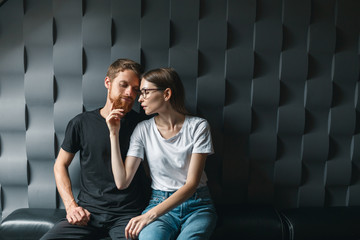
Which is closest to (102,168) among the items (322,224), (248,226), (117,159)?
(117,159)

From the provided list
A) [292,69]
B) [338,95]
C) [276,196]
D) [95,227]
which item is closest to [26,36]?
[95,227]

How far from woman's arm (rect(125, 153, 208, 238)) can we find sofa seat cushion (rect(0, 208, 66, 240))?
0.54m

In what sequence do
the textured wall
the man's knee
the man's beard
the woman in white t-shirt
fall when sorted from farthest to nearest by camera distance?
1. the textured wall
2. the man's beard
3. the woman in white t-shirt
4. the man's knee

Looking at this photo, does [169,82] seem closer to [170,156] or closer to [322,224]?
[170,156]

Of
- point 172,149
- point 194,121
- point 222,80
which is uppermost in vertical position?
point 222,80

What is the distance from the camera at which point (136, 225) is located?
1404 millimetres

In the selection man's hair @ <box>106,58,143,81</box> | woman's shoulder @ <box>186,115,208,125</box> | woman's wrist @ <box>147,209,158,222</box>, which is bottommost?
woman's wrist @ <box>147,209,158,222</box>

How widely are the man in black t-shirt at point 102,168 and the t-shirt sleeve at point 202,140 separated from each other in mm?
409

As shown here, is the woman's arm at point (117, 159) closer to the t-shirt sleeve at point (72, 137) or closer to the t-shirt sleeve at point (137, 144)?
the t-shirt sleeve at point (137, 144)

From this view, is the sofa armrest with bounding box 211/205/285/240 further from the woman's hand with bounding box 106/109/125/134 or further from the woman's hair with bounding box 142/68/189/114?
the woman's hand with bounding box 106/109/125/134

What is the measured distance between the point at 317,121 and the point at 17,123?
6.49 ft

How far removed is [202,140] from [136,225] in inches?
21.5

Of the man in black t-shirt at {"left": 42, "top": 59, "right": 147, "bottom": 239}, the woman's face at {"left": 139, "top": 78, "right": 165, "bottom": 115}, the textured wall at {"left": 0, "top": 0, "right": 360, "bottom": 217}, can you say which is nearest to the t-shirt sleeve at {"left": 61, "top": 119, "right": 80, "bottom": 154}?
the man in black t-shirt at {"left": 42, "top": 59, "right": 147, "bottom": 239}

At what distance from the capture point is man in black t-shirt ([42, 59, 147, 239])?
60.7 inches
